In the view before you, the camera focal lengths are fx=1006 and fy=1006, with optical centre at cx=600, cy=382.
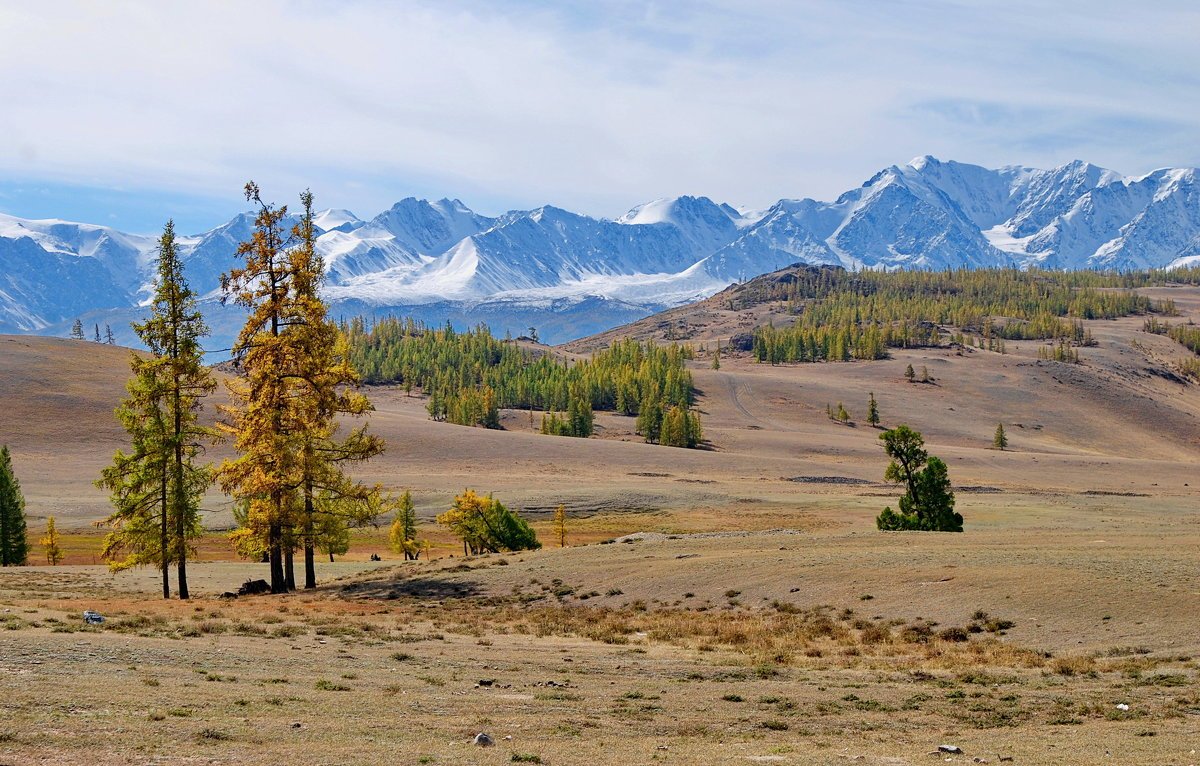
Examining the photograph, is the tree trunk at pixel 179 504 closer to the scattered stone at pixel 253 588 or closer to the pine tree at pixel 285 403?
the pine tree at pixel 285 403

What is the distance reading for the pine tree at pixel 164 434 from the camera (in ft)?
135

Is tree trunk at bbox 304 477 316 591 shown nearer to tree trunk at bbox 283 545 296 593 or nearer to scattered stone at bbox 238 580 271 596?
tree trunk at bbox 283 545 296 593

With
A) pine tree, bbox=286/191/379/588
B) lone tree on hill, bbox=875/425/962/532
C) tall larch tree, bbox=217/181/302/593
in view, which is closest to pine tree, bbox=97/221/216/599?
tall larch tree, bbox=217/181/302/593

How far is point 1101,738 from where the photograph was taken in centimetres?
1795

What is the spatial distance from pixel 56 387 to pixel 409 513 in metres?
121

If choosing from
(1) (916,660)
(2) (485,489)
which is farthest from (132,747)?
(2) (485,489)

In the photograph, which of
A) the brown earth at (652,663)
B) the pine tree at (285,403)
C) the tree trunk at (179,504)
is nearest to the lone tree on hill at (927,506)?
the brown earth at (652,663)

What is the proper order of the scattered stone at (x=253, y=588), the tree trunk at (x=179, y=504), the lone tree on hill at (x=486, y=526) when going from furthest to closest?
the lone tree on hill at (x=486, y=526)
the scattered stone at (x=253, y=588)
the tree trunk at (x=179, y=504)

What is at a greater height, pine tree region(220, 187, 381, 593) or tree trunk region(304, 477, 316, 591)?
pine tree region(220, 187, 381, 593)

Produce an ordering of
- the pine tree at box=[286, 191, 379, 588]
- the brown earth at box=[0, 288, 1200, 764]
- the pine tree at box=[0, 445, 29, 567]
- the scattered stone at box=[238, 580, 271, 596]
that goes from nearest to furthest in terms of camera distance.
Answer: the brown earth at box=[0, 288, 1200, 764] < the pine tree at box=[286, 191, 379, 588] < the scattered stone at box=[238, 580, 271, 596] < the pine tree at box=[0, 445, 29, 567]

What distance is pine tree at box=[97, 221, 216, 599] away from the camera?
41.2 meters

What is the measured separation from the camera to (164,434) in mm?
41531

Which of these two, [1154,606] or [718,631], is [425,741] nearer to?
[718,631]

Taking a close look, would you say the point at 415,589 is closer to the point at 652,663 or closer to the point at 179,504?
the point at 179,504
